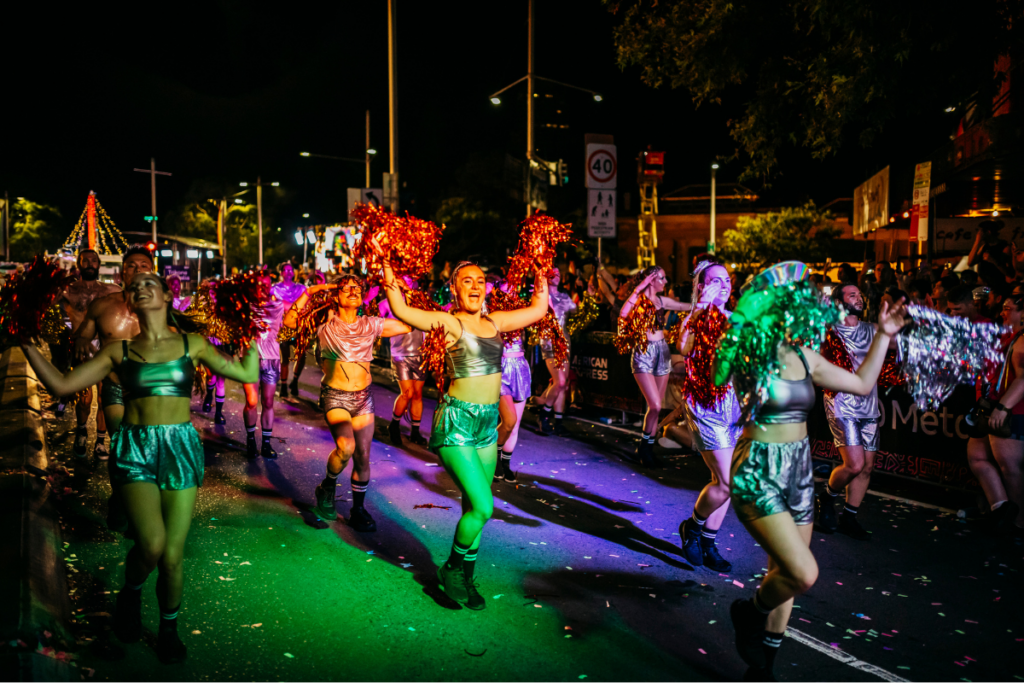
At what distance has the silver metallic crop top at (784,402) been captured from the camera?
3977 mm

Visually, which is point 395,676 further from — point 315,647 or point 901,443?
point 901,443

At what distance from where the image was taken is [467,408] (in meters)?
5.07

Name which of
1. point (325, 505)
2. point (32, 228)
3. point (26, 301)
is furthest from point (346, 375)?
point (32, 228)

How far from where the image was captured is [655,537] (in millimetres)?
6422

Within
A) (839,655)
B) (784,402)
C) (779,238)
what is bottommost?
(839,655)

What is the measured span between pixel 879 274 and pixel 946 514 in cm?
543

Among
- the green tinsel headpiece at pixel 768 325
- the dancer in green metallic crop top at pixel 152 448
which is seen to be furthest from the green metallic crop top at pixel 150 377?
the green tinsel headpiece at pixel 768 325

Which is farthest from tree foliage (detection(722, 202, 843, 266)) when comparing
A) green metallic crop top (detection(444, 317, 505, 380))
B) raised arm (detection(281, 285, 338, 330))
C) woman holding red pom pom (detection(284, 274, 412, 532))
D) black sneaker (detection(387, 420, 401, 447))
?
green metallic crop top (detection(444, 317, 505, 380))

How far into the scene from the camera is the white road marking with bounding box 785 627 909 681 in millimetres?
4129

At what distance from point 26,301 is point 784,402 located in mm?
4393

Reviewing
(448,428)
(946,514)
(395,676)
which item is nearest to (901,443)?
(946,514)

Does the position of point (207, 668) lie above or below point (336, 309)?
below

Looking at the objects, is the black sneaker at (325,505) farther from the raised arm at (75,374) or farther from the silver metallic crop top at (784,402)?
the silver metallic crop top at (784,402)

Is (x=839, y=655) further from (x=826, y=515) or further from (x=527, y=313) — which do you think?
(x=527, y=313)
